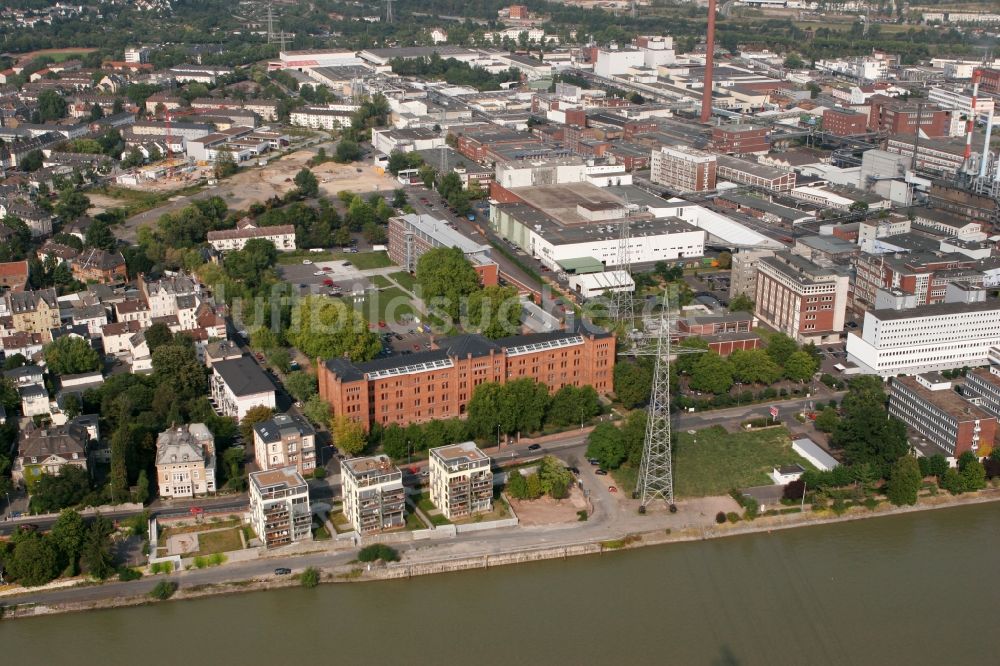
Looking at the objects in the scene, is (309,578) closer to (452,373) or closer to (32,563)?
(32,563)

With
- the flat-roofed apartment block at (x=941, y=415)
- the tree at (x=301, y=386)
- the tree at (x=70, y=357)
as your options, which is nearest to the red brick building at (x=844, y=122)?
the flat-roofed apartment block at (x=941, y=415)

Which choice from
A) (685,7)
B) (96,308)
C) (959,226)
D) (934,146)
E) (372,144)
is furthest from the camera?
(685,7)

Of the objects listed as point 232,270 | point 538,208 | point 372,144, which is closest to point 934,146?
point 538,208

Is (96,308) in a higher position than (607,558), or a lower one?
higher

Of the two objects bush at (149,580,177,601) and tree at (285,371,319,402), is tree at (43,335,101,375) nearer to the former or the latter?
tree at (285,371,319,402)

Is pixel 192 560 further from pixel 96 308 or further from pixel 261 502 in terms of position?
pixel 96 308

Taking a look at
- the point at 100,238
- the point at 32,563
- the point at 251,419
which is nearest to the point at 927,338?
the point at 251,419
